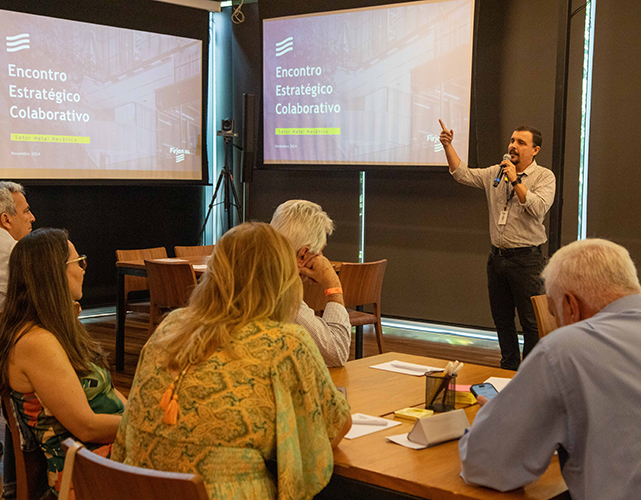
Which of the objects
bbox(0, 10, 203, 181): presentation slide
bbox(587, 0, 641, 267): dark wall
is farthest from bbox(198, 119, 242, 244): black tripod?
bbox(587, 0, 641, 267): dark wall

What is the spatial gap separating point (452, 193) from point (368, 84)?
1400mm

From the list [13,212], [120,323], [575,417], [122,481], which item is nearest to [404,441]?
[575,417]

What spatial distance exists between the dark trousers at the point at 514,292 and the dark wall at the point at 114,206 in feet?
14.6

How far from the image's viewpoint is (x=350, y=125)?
7.18 m

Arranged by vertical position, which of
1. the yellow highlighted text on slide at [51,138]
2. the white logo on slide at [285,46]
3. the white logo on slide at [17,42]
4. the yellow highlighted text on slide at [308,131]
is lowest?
the yellow highlighted text on slide at [51,138]

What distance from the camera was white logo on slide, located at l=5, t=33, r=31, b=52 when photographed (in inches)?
260

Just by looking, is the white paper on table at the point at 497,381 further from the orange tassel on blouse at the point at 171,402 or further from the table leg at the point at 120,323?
the table leg at the point at 120,323

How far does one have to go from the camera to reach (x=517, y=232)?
468 cm

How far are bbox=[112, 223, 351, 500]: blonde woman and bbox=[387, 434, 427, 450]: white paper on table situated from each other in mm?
220

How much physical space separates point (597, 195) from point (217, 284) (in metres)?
5.17

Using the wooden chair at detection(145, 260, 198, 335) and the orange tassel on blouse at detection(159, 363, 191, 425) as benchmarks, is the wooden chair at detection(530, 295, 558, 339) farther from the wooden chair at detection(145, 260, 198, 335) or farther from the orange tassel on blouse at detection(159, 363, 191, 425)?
the wooden chair at detection(145, 260, 198, 335)

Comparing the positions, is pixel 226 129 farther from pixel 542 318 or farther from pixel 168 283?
pixel 542 318

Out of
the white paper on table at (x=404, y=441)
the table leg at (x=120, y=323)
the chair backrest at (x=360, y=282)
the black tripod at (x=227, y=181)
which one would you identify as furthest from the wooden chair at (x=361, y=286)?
the white paper on table at (x=404, y=441)

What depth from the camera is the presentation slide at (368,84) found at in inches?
256
